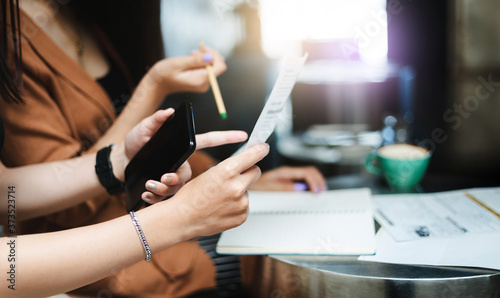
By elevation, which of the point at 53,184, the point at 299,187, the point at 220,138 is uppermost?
the point at 220,138

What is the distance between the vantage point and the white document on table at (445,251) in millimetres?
629

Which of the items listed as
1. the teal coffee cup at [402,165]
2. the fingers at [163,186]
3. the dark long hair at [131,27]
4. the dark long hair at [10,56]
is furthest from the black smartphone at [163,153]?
the teal coffee cup at [402,165]

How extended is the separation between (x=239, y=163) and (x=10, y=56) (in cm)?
59

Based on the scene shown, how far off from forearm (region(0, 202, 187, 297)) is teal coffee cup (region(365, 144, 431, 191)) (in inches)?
21.3

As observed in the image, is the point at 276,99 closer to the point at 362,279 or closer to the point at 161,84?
the point at 362,279

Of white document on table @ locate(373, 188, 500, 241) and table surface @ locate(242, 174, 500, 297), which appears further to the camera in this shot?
white document on table @ locate(373, 188, 500, 241)

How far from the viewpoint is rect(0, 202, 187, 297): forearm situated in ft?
1.94

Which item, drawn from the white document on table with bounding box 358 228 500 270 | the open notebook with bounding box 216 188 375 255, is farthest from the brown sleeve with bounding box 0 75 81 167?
the white document on table with bounding box 358 228 500 270

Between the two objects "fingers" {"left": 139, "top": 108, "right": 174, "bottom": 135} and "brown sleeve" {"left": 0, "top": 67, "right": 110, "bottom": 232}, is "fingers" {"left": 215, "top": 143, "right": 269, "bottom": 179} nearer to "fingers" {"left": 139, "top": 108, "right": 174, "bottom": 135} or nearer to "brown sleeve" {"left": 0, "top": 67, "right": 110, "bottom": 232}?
"fingers" {"left": 139, "top": 108, "right": 174, "bottom": 135}

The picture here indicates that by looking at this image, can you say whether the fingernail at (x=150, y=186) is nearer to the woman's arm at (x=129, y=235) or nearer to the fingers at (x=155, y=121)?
the woman's arm at (x=129, y=235)

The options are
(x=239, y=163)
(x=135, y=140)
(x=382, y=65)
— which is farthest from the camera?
(x=382, y=65)

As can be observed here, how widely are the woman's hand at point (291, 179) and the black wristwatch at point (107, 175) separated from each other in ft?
1.16

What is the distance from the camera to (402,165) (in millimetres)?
915

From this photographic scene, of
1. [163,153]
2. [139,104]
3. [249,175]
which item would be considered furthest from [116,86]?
[249,175]
